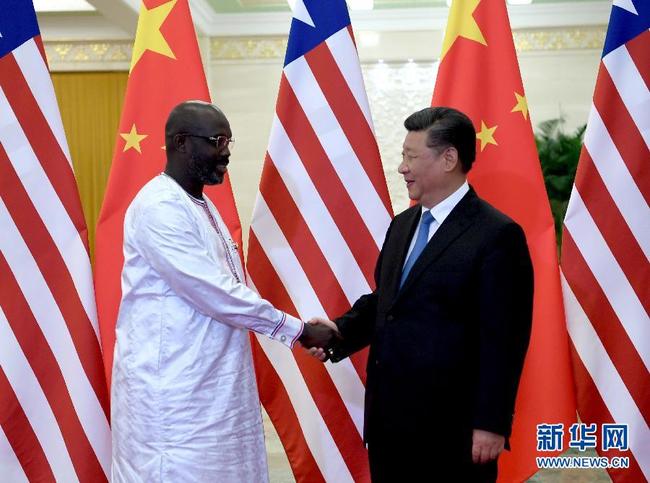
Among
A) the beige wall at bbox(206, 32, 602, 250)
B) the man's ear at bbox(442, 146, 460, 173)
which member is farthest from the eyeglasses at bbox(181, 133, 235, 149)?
the beige wall at bbox(206, 32, 602, 250)

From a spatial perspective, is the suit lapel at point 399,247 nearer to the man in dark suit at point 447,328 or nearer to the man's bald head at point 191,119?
the man in dark suit at point 447,328

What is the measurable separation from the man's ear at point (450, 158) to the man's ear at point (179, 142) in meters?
0.78

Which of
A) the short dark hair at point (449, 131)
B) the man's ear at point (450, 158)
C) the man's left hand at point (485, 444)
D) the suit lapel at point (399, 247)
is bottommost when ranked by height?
the man's left hand at point (485, 444)

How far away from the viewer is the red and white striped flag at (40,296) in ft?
8.30

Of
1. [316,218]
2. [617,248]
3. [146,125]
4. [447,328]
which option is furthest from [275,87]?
[447,328]

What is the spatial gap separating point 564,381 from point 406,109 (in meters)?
4.99

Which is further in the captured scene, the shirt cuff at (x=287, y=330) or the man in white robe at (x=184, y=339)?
the shirt cuff at (x=287, y=330)

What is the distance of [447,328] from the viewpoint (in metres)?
1.94

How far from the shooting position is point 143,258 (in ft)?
6.62

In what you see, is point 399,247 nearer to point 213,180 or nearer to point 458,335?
point 458,335

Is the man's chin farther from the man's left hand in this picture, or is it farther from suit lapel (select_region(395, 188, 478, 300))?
the man's left hand

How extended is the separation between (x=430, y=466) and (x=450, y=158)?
0.89 metres

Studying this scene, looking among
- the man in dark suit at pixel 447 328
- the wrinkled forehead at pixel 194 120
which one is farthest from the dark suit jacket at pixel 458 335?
the wrinkled forehead at pixel 194 120

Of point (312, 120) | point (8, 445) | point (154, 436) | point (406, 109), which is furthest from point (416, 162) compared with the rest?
→ point (406, 109)
